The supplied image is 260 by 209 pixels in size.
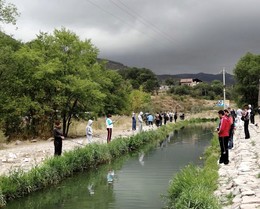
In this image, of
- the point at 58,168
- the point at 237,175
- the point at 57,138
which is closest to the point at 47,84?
the point at 57,138

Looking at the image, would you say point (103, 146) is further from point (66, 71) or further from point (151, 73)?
point (151, 73)

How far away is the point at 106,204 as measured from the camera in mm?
13031

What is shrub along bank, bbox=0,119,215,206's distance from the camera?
1319 centimetres

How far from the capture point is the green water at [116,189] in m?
13.1

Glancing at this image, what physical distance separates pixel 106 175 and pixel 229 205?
960 cm

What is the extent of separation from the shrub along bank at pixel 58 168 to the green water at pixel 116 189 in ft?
1.03

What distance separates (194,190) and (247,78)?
6868 cm

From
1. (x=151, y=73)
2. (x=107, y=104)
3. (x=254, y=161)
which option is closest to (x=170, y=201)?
(x=254, y=161)

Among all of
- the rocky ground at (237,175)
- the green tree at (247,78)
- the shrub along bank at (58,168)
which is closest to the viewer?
the rocky ground at (237,175)

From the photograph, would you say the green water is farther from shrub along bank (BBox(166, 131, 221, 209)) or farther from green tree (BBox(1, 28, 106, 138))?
green tree (BBox(1, 28, 106, 138))

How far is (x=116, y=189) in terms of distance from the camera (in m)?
15.4

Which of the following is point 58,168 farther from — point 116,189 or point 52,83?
point 52,83

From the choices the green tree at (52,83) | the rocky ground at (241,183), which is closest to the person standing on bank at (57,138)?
the rocky ground at (241,183)

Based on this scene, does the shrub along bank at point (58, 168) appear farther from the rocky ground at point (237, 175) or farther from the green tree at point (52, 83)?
the green tree at point (52, 83)
